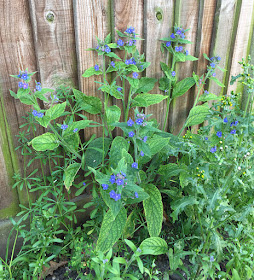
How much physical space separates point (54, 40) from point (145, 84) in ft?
2.83

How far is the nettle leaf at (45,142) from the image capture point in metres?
1.94

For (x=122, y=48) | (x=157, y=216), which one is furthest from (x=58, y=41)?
(x=157, y=216)

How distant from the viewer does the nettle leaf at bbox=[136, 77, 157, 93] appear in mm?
2486

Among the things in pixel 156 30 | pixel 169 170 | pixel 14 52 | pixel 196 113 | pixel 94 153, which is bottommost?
pixel 169 170

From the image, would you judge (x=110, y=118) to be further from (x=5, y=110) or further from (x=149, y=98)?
(x=5, y=110)

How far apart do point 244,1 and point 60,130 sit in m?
2.24

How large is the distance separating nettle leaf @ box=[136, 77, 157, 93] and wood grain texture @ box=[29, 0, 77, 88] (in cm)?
59

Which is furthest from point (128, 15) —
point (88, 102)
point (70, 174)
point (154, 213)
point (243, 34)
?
point (154, 213)

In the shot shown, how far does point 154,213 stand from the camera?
2.18 metres

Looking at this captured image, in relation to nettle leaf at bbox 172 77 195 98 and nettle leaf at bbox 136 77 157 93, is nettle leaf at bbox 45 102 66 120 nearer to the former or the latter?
nettle leaf at bbox 136 77 157 93

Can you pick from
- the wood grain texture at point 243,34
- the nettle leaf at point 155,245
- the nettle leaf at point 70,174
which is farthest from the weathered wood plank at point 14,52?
the wood grain texture at point 243,34

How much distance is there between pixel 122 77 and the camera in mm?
2436

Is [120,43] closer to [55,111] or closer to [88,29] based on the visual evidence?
[88,29]

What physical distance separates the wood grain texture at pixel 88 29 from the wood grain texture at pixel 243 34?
59.8 inches
